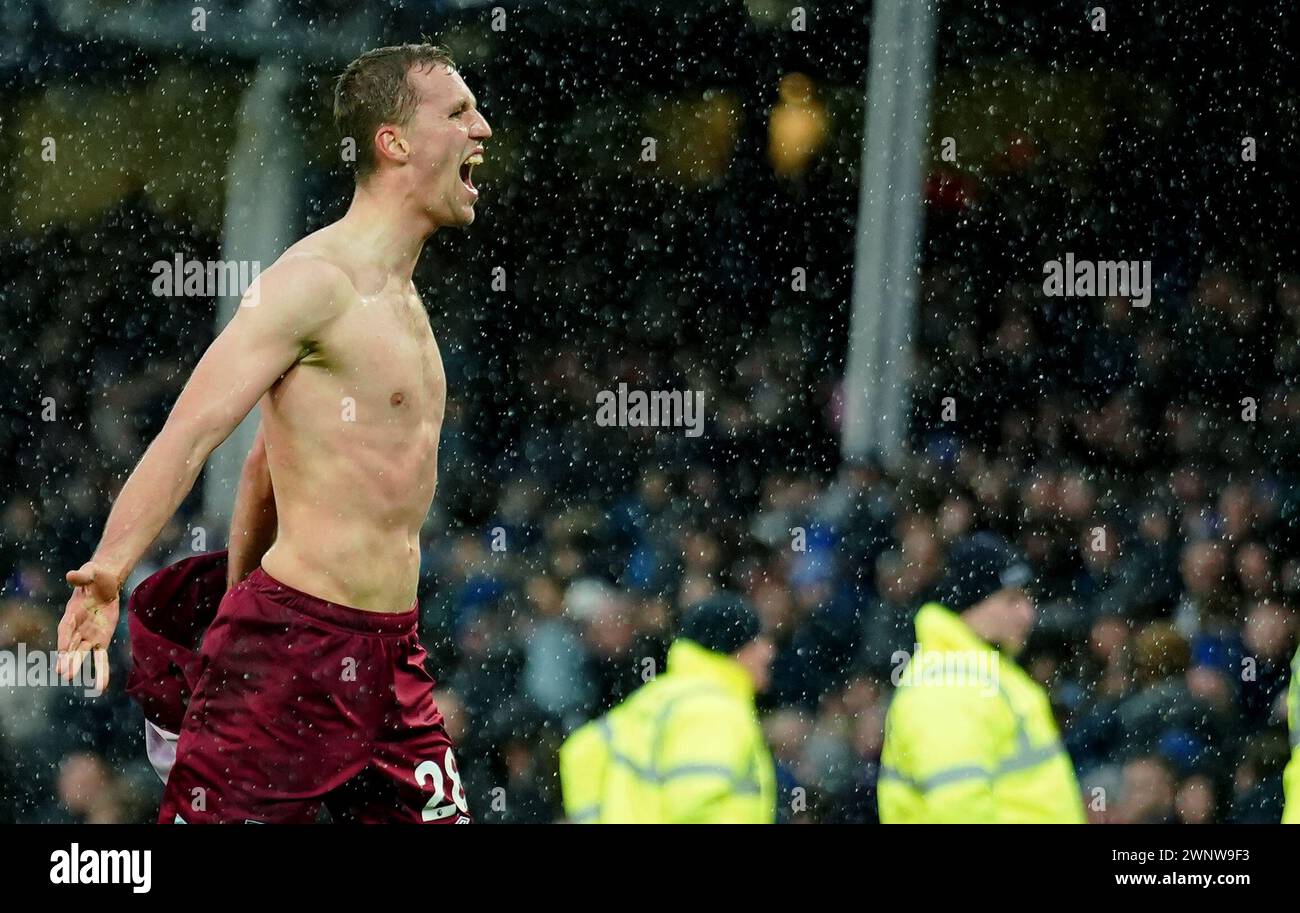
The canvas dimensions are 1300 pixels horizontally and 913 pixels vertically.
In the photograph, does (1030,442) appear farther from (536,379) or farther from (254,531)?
(254,531)

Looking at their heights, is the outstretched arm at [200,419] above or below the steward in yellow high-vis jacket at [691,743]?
above

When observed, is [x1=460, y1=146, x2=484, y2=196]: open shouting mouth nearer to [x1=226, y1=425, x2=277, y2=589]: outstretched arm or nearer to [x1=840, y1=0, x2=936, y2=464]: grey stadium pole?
[x1=226, y1=425, x2=277, y2=589]: outstretched arm

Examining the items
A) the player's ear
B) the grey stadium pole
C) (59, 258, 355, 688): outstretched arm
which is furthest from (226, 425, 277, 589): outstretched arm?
the grey stadium pole

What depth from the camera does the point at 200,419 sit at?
244 centimetres

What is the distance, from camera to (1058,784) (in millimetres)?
3488

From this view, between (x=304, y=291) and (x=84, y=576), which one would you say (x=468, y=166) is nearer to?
(x=304, y=291)

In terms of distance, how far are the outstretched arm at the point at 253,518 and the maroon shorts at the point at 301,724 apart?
0.37 feet

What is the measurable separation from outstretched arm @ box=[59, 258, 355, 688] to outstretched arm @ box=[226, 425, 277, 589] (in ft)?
0.71

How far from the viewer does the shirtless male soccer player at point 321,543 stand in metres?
2.47

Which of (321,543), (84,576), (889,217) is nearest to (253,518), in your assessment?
(321,543)

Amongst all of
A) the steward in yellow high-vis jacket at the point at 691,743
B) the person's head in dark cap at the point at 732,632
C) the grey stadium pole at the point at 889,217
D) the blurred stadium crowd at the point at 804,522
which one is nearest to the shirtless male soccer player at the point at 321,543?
the steward in yellow high-vis jacket at the point at 691,743

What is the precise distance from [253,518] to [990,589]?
1.93m

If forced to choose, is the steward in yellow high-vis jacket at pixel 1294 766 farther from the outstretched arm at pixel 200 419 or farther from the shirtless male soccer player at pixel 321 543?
the outstretched arm at pixel 200 419
